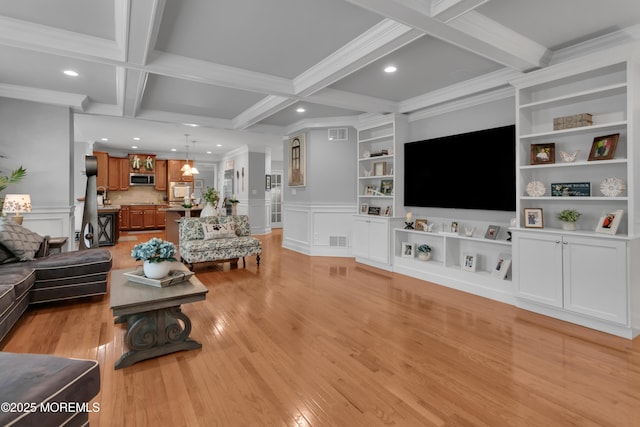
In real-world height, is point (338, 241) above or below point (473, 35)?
below

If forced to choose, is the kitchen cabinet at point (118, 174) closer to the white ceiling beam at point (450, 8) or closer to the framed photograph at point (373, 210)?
the framed photograph at point (373, 210)

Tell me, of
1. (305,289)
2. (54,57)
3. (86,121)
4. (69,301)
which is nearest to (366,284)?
(305,289)

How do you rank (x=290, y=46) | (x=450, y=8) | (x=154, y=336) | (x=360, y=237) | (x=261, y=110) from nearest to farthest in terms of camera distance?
(x=450, y=8)
(x=154, y=336)
(x=290, y=46)
(x=261, y=110)
(x=360, y=237)

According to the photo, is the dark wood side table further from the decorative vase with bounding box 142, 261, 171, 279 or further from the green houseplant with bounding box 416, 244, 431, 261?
the green houseplant with bounding box 416, 244, 431, 261

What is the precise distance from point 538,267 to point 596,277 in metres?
0.49

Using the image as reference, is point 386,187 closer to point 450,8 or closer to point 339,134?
point 339,134

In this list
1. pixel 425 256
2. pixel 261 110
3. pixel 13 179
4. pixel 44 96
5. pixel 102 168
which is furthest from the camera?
pixel 102 168

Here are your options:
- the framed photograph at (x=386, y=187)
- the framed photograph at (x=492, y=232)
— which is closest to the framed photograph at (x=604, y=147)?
the framed photograph at (x=492, y=232)

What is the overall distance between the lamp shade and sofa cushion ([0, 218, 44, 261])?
841 mm

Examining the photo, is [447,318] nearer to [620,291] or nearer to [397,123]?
[620,291]

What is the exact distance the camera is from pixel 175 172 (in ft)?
37.4

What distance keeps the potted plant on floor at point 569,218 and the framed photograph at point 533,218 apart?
0.19 metres

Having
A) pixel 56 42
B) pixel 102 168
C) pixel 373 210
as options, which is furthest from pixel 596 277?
pixel 102 168

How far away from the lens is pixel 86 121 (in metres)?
6.86
